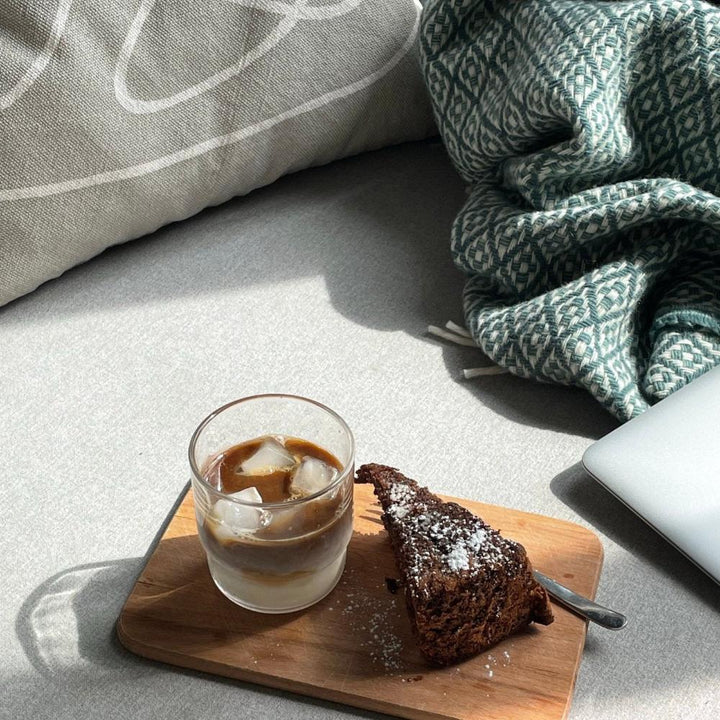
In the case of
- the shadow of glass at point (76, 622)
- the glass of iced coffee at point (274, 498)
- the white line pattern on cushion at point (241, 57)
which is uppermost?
the white line pattern on cushion at point (241, 57)

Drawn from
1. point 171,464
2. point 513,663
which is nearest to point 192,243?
point 171,464

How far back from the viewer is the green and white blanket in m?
0.97

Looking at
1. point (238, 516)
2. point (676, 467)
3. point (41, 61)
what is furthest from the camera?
point (41, 61)

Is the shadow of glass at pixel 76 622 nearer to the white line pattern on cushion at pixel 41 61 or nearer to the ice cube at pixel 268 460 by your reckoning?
the ice cube at pixel 268 460

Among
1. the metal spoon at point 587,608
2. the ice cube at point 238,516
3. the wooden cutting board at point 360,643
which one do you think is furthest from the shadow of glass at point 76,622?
the metal spoon at point 587,608

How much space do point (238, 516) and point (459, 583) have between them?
16 cm

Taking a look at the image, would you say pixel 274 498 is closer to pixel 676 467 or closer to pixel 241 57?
pixel 676 467

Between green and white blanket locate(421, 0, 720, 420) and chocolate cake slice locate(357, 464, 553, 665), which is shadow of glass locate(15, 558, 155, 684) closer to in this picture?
chocolate cake slice locate(357, 464, 553, 665)

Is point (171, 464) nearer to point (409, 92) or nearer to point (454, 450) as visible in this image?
point (454, 450)

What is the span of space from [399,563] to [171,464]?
274 millimetres

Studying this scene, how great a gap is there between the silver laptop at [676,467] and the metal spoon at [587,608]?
10 centimetres

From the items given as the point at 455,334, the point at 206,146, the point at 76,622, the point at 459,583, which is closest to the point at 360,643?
the point at 459,583

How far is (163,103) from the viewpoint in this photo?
1.07 meters

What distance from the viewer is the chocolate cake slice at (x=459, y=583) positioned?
68 cm
